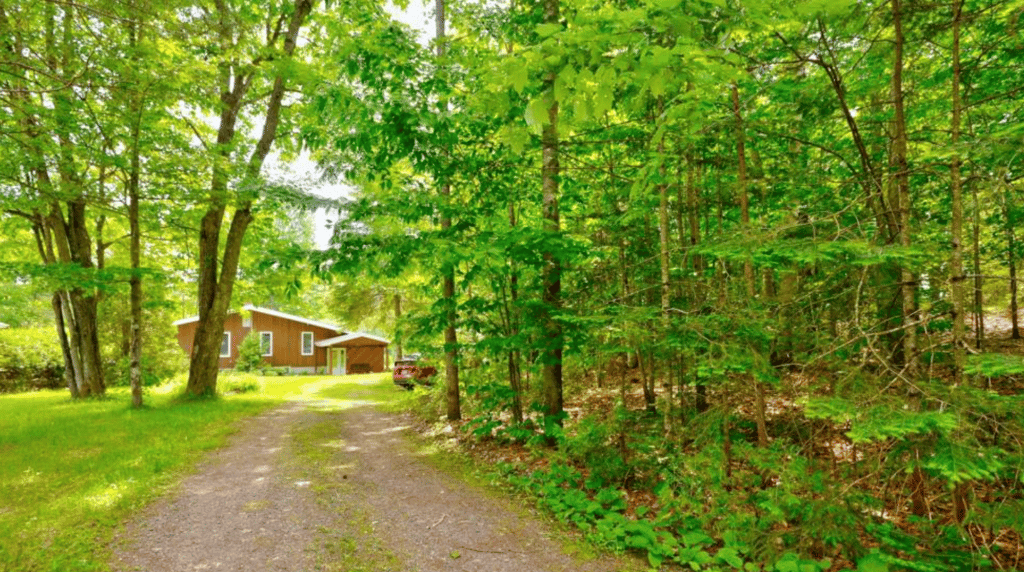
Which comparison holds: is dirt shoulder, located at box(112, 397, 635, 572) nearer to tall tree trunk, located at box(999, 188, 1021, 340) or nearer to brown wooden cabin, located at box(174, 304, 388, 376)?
tall tree trunk, located at box(999, 188, 1021, 340)

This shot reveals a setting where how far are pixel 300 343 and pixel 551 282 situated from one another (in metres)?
31.5

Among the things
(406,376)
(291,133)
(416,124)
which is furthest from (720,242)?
(406,376)

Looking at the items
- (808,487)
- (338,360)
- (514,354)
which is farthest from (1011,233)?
(338,360)

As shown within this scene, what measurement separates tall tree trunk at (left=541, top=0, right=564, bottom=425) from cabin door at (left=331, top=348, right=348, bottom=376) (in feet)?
98.3

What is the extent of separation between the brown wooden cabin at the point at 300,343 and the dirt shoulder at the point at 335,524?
90.9ft

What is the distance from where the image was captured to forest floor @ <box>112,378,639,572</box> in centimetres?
385

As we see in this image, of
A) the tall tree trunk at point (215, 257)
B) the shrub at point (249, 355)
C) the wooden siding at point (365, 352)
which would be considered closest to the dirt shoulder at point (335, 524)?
the tall tree trunk at point (215, 257)

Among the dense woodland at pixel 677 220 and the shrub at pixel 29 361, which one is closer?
the dense woodland at pixel 677 220

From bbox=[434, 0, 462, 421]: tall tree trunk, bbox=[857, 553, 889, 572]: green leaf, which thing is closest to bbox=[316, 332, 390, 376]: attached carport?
bbox=[434, 0, 462, 421]: tall tree trunk

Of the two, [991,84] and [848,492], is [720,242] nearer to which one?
[848,492]

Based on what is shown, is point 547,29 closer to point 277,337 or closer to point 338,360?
point 338,360

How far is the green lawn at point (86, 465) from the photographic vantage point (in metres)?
4.05

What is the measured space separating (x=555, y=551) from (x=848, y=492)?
225 centimetres

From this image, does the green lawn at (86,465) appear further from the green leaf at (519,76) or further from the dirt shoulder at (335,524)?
the green leaf at (519,76)
